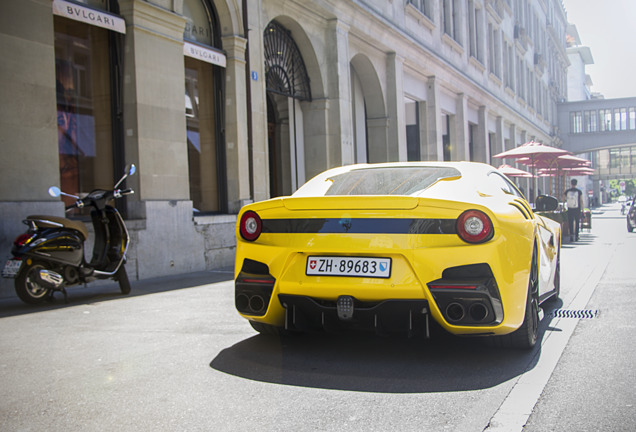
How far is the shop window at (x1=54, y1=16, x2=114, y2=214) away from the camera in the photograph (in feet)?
30.0

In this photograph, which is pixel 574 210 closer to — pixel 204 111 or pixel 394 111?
pixel 394 111

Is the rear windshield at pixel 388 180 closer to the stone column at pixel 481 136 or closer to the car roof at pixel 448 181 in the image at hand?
the car roof at pixel 448 181

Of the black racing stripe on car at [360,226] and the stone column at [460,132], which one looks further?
the stone column at [460,132]

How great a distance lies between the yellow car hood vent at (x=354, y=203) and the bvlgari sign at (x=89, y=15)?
5.93 m

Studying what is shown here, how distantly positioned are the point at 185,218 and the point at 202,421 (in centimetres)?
752

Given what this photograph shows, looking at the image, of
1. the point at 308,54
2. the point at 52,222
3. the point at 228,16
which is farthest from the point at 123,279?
the point at 308,54

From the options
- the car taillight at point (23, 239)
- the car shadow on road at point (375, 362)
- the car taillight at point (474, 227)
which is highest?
the car taillight at point (474, 227)

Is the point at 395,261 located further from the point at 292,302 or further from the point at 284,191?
the point at 284,191

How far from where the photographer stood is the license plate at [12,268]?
6531mm

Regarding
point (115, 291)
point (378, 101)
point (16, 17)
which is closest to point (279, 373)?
point (115, 291)

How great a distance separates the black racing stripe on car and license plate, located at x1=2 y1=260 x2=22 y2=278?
3.59m

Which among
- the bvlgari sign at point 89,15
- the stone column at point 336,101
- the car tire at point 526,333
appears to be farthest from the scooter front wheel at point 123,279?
the stone column at point 336,101

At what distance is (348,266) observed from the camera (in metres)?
3.90

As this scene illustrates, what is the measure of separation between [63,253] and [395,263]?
4403 mm
